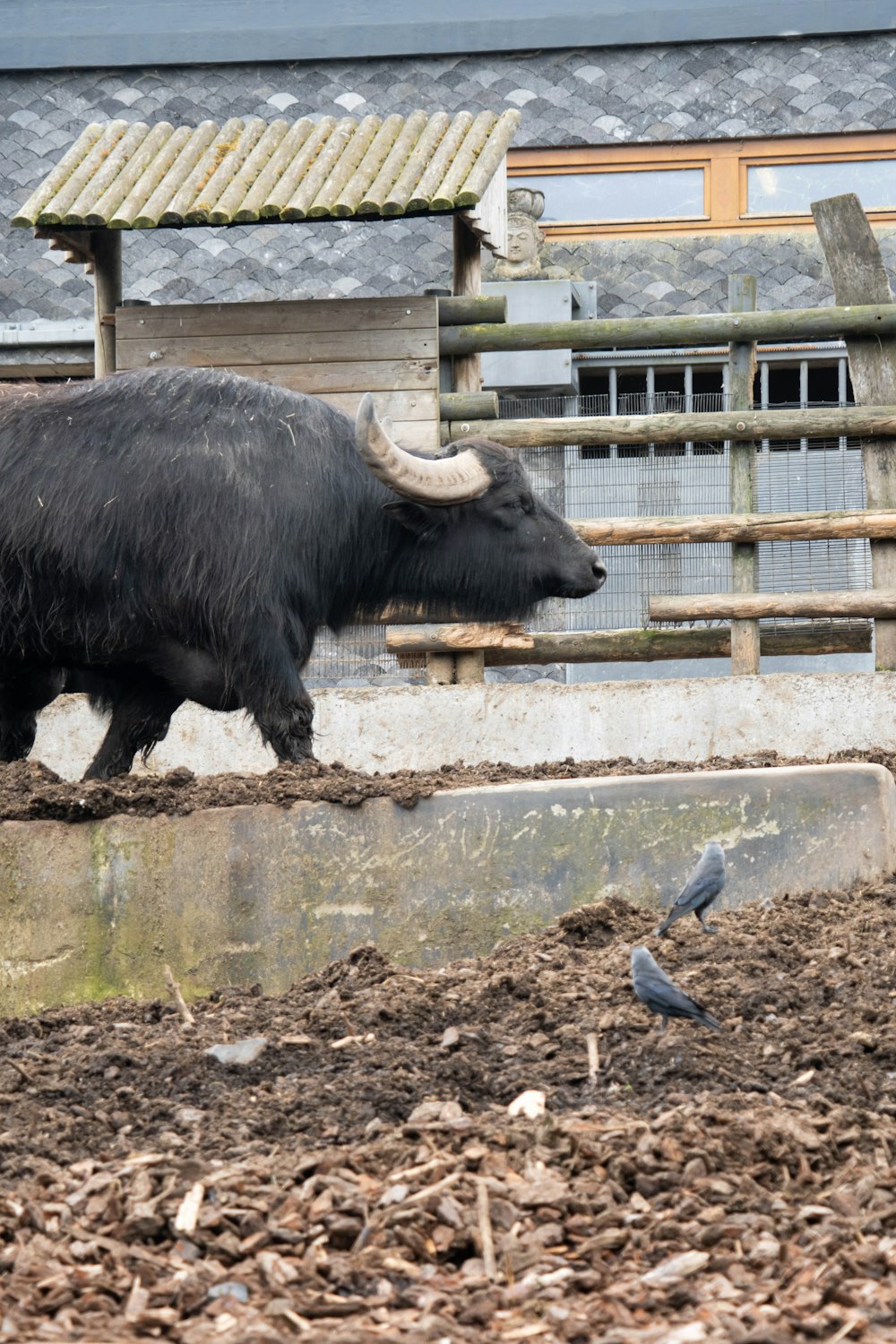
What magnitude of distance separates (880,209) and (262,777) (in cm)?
925

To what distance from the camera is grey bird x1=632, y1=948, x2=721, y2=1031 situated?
3.68 m

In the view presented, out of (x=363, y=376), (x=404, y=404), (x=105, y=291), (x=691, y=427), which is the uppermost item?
(x=105, y=291)

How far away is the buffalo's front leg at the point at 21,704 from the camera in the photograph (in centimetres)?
698

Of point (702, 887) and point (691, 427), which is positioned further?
point (691, 427)

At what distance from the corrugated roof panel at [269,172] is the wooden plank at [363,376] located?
0.84 m

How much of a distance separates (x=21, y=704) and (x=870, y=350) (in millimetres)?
5056

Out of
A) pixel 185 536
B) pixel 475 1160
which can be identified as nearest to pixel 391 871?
pixel 185 536

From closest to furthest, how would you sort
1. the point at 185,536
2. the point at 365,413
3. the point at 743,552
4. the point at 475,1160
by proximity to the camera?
the point at 475,1160
the point at 365,413
the point at 185,536
the point at 743,552

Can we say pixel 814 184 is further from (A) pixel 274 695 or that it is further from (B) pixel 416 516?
(A) pixel 274 695

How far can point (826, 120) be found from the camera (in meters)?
13.1

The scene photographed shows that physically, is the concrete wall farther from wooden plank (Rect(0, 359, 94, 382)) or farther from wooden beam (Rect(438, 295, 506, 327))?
wooden plank (Rect(0, 359, 94, 382))

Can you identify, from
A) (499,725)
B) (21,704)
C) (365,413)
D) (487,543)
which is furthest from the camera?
(499,725)

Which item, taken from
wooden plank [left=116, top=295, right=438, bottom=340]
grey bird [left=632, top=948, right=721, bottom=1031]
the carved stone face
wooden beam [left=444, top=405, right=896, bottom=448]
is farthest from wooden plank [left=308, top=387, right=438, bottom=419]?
grey bird [left=632, top=948, right=721, bottom=1031]

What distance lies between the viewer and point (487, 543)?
7.42m
